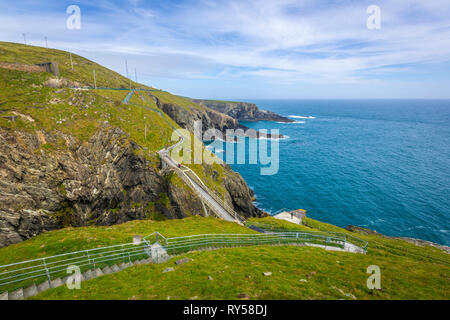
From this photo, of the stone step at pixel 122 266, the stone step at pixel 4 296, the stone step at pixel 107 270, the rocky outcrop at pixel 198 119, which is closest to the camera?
the stone step at pixel 4 296

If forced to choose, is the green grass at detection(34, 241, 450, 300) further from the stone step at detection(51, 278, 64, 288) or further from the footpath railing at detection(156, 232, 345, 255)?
the footpath railing at detection(156, 232, 345, 255)

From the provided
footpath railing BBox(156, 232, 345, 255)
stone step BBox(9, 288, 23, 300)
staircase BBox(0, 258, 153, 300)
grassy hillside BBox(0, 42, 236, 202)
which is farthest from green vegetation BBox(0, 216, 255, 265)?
grassy hillside BBox(0, 42, 236, 202)

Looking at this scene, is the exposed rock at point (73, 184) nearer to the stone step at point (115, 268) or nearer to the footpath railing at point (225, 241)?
the footpath railing at point (225, 241)

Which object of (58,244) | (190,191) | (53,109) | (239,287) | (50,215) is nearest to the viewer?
(239,287)

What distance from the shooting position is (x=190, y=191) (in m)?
37.7

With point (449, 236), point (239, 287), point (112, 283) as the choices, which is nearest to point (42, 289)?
point (112, 283)

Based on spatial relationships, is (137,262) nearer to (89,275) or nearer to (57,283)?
(89,275)

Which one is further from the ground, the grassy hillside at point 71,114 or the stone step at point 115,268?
the grassy hillside at point 71,114

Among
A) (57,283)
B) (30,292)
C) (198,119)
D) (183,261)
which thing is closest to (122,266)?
(57,283)

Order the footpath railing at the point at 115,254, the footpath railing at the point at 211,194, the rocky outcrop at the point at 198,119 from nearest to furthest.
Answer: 1. the footpath railing at the point at 115,254
2. the footpath railing at the point at 211,194
3. the rocky outcrop at the point at 198,119

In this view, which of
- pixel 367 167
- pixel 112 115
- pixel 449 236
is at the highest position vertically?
pixel 112 115

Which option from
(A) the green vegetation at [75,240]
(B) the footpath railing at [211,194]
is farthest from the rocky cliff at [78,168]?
(A) the green vegetation at [75,240]

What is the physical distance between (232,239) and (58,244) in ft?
58.3

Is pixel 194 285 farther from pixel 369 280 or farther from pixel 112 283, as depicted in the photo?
pixel 369 280
